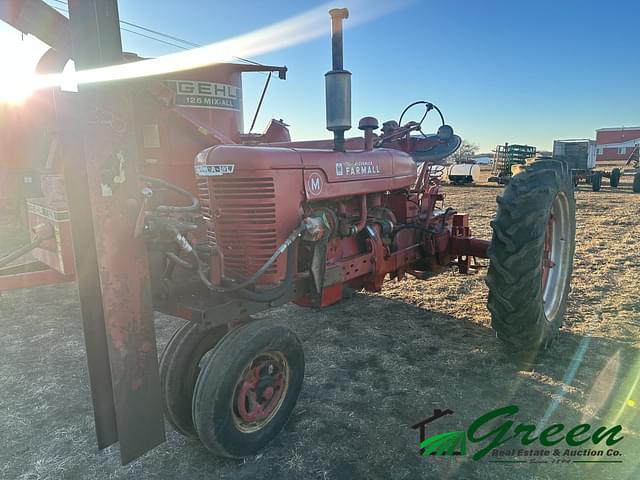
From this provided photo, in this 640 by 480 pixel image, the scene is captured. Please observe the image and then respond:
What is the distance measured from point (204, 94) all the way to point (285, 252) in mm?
2863

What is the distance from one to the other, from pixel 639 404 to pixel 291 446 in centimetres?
210

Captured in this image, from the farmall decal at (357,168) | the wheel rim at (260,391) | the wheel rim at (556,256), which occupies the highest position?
the farmall decal at (357,168)

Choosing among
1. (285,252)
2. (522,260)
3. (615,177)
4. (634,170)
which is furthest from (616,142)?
(285,252)

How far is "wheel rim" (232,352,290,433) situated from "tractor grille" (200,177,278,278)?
48 cm

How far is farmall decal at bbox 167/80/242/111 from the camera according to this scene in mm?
4656

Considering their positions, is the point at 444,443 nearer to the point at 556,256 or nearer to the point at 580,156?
the point at 556,256

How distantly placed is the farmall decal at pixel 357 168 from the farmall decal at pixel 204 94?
7.66ft

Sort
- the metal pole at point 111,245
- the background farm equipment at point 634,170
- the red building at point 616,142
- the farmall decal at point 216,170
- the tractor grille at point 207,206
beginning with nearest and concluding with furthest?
the metal pole at point 111,245 < the farmall decal at point 216,170 < the tractor grille at point 207,206 < the background farm equipment at point 634,170 < the red building at point 616,142

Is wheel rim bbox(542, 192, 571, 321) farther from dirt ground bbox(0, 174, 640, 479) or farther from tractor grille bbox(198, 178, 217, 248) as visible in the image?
tractor grille bbox(198, 178, 217, 248)

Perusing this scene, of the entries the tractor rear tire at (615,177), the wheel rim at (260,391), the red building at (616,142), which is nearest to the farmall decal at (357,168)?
the wheel rim at (260,391)

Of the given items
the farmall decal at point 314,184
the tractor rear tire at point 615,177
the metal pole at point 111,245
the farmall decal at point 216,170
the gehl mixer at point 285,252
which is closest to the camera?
the metal pole at point 111,245

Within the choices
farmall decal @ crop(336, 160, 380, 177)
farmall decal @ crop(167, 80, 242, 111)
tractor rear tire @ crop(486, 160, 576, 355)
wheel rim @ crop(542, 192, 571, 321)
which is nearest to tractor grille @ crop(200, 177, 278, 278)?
farmall decal @ crop(336, 160, 380, 177)

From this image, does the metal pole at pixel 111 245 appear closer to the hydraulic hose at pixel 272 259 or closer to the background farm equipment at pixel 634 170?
the hydraulic hose at pixel 272 259

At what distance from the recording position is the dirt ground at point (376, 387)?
2.30 m
